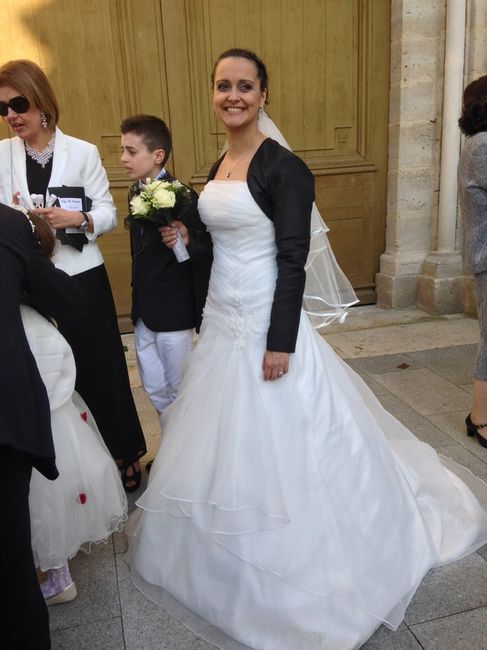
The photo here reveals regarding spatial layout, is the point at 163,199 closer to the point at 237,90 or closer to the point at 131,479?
the point at 237,90

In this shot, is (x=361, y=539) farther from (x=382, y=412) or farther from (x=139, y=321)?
(x=139, y=321)

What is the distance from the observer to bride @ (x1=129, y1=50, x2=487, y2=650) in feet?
6.82

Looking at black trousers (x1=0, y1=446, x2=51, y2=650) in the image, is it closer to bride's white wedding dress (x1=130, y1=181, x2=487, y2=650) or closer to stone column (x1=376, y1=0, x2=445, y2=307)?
bride's white wedding dress (x1=130, y1=181, x2=487, y2=650)

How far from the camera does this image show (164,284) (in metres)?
2.81

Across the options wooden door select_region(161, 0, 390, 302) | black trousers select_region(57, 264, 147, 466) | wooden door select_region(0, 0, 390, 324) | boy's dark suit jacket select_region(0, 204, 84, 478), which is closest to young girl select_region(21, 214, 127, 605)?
boy's dark suit jacket select_region(0, 204, 84, 478)

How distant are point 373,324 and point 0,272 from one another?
4731 millimetres

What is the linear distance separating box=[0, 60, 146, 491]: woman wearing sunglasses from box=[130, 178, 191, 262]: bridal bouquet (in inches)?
14.2

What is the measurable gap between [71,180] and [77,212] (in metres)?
0.19

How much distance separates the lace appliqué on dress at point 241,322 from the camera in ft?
7.55

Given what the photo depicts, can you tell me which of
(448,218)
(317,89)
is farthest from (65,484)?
(448,218)

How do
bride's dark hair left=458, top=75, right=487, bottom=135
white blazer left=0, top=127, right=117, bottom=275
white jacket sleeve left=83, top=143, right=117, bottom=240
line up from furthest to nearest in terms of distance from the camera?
bride's dark hair left=458, top=75, right=487, bottom=135
white jacket sleeve left=83, top=143, right=117, bottom=240
white blazer left=0, top=127, right=117, bottom=275

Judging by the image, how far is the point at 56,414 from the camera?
2.19 m

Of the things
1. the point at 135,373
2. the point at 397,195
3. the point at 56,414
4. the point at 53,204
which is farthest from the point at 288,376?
the point at 397,195

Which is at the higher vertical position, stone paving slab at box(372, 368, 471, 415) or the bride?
the bride
